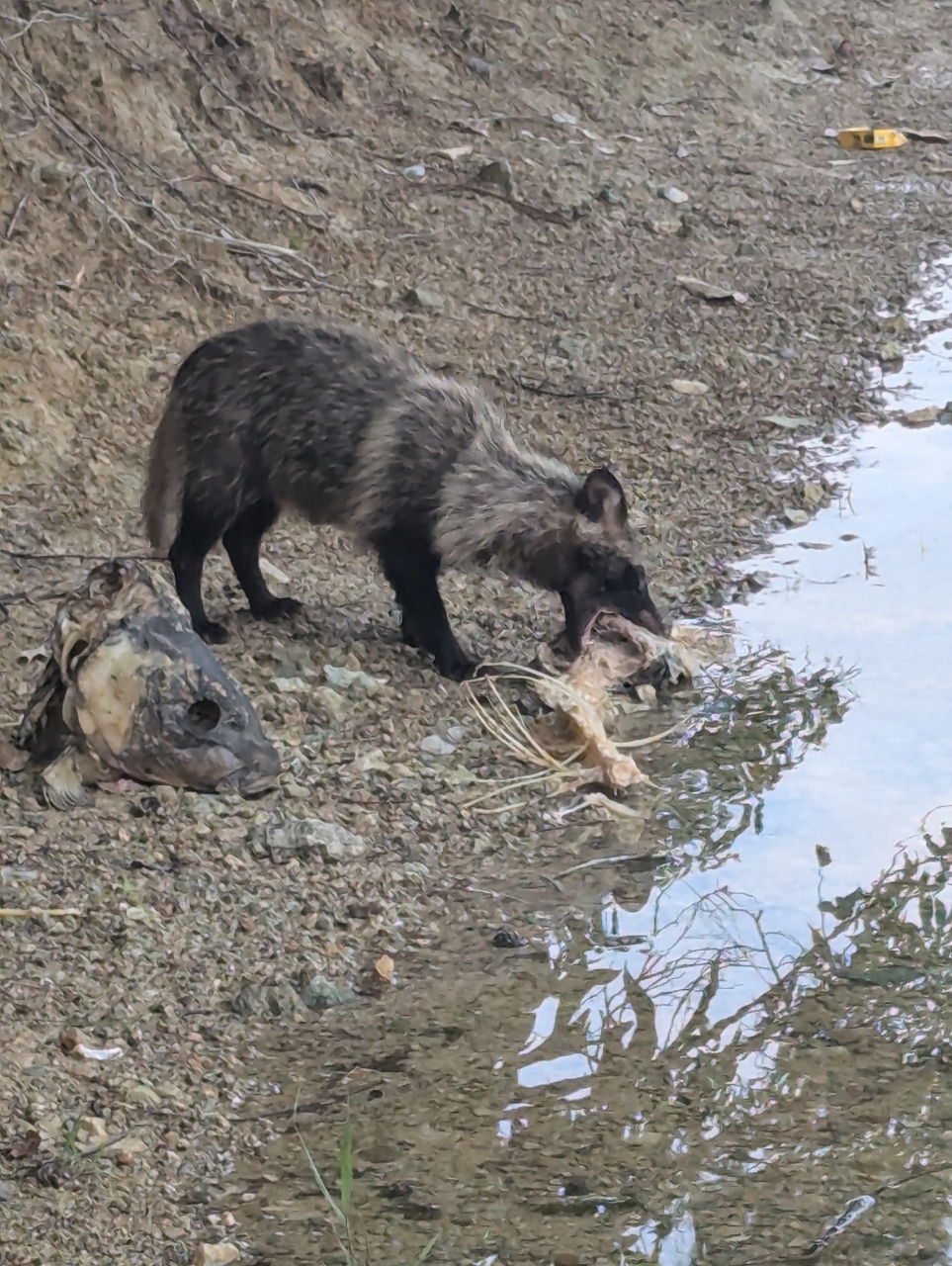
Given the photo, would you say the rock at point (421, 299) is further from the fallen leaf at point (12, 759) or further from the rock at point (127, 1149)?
the rock at point (127, 1149)

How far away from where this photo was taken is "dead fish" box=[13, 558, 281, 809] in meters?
3.63

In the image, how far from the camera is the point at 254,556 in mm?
4766

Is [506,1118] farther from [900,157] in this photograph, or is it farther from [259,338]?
[900,157]

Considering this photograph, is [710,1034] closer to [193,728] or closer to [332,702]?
[193,728]

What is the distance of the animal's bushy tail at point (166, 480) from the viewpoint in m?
4.59

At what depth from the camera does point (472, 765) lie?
4238 millimetres

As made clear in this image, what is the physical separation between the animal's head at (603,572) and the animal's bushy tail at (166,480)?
1103 millimetres

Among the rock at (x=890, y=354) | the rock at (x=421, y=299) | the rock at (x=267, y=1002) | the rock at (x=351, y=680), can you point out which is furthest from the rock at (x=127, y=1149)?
the rock at (x=890, y=354)

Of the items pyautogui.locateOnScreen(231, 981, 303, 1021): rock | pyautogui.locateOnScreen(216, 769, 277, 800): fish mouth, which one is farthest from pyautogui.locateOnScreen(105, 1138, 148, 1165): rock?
pyautogui.locateOnScreen(216, 769, 277, 800): fish mouth

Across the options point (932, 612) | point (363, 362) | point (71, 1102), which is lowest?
point (932, 612)

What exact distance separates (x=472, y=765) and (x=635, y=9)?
7039 millimetres

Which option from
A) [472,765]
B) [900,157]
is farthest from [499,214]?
[472,765]

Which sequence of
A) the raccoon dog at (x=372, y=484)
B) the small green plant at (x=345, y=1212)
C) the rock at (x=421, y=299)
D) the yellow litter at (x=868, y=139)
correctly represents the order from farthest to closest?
the yellow litter at (x=868, y=139) → the rock at (x=421, y=299) → the raccoon dog at (x=372, y=484) → the small green plant at (x=345, y=1212)

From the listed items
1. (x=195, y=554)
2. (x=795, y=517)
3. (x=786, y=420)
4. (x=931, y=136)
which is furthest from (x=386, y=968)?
(x=931, y=136)
